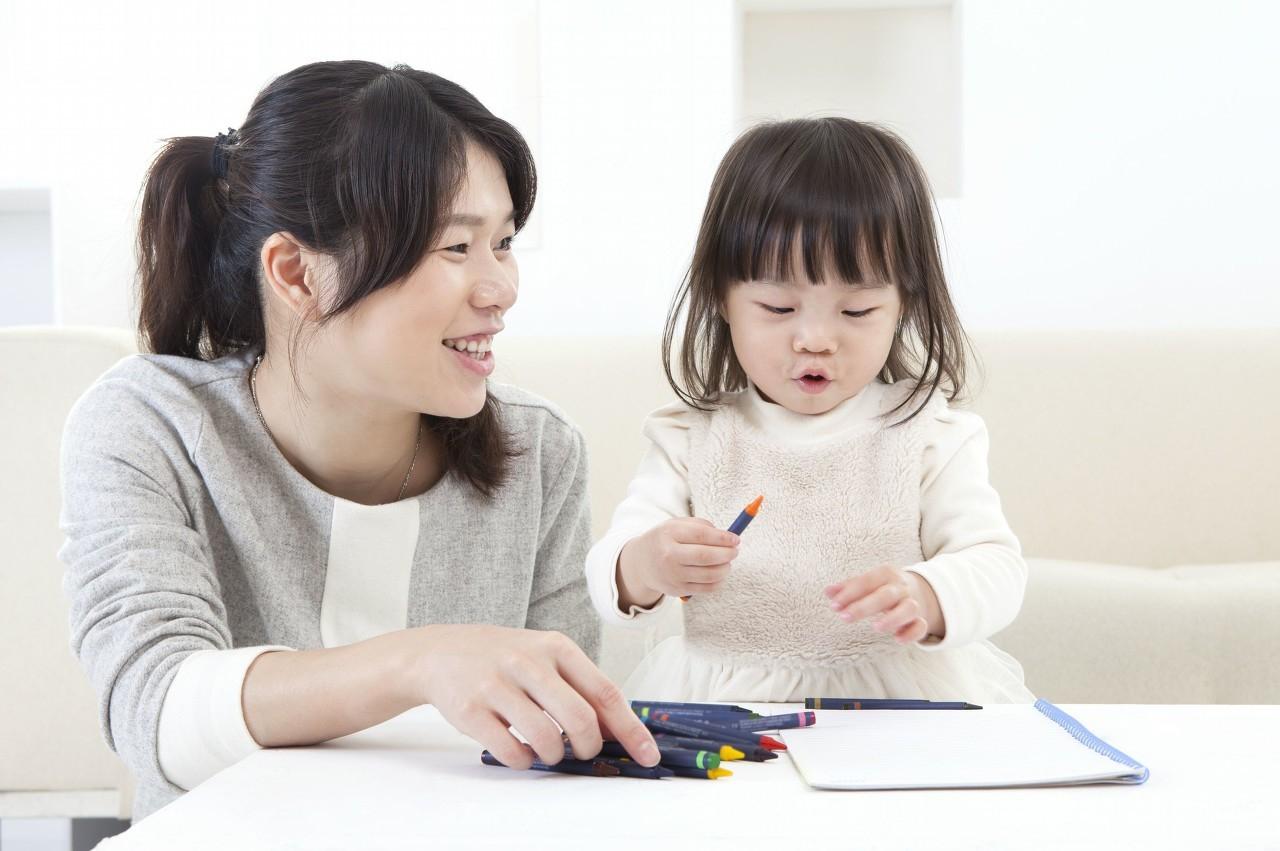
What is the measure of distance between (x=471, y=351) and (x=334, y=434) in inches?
7.2

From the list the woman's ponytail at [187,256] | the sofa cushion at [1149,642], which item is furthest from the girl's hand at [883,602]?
the sofa cushion at [1149,642]

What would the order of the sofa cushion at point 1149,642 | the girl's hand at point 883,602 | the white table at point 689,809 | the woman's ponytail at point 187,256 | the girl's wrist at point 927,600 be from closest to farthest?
the white table at point 689,809
the girl's hand at point 883,602
the girl's wrist at point 927,600
the woman's ponytail at point 187,256
the sofa cushion at point 1149,642

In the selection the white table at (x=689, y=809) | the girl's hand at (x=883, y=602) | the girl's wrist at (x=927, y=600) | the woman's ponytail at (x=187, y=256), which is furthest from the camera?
the woman's ponytail at (x=187, y=256)

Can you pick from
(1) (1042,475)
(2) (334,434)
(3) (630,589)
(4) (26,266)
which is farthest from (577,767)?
(4) (26,266)

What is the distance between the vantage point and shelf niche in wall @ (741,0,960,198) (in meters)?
2.78

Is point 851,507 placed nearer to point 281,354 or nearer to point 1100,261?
point 281,354

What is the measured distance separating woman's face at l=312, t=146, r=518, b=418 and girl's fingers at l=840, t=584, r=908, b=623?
15.6 inches

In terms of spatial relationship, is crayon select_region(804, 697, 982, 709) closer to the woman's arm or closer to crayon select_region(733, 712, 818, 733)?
crayon select_region(733, 712, 818, 733)

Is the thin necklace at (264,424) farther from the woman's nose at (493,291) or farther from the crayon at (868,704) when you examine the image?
the crayon at (868,704)

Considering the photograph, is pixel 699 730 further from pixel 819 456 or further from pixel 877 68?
pixel 877 68

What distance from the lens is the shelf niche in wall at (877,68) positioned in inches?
109

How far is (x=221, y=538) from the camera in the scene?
1123mm

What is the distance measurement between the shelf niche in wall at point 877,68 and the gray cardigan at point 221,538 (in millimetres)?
1687

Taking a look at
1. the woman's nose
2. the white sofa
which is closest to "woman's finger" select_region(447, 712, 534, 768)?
the woman's nose
